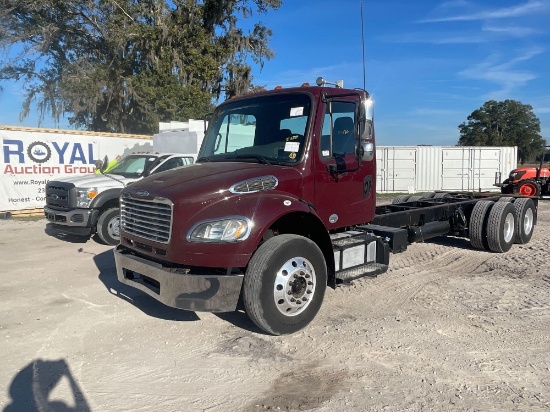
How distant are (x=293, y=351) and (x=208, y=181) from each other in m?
1.86

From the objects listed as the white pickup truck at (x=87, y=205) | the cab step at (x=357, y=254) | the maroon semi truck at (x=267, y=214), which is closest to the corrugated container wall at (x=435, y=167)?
the white pickup truck at (x=87, y=205)

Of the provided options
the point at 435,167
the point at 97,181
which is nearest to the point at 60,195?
the point at 97,181

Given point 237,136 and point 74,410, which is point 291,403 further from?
point 237,136

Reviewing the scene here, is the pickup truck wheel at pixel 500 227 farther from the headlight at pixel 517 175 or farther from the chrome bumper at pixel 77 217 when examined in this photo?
the headlight at pixel 517 175

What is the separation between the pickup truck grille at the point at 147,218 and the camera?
4.43 metres

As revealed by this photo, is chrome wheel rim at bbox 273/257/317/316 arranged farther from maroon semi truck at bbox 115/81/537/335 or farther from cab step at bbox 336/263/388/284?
cab step at bbox 336/263/388/284

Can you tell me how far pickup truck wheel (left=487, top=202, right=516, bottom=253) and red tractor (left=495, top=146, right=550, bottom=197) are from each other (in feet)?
26.3

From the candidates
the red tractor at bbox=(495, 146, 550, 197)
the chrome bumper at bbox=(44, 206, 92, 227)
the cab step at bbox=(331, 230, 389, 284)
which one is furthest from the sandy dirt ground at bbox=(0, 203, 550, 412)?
the red tractor at bbox=(495, 146, 550, 197)

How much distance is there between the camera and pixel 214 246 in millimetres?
4254

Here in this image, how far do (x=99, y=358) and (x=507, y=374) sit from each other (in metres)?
3.65

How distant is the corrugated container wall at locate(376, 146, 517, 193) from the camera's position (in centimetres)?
2473

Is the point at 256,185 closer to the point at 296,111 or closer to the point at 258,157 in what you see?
the point at 258,157

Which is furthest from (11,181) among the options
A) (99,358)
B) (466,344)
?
(466,344)

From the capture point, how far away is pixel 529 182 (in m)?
17.2
